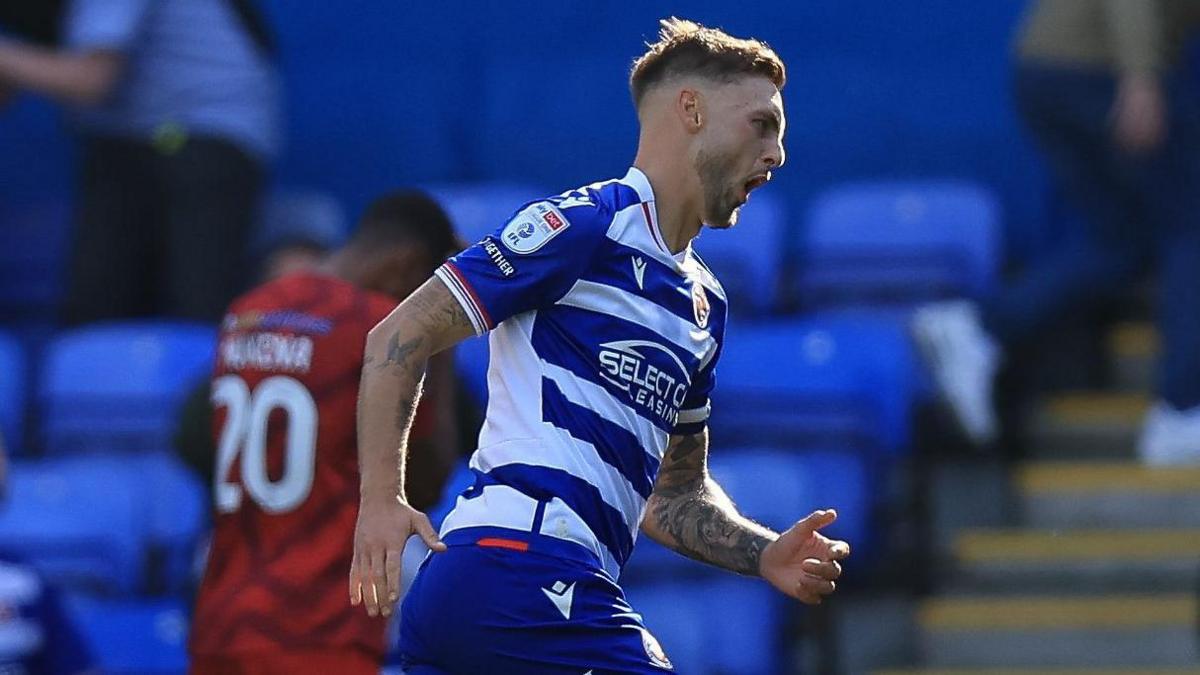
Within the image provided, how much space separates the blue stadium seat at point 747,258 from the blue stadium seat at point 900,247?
19cm

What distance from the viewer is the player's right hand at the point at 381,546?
12.3 ft

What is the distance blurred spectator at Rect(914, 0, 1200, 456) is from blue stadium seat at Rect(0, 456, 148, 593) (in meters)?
2.54

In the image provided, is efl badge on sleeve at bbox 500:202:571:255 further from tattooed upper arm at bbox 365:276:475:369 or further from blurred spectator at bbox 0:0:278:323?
blurred spectator at bbox 0:0:278:323

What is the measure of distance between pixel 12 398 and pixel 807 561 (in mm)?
4247

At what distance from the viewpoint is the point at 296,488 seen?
17.2ft

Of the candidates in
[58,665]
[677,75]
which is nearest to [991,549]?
[58,665]

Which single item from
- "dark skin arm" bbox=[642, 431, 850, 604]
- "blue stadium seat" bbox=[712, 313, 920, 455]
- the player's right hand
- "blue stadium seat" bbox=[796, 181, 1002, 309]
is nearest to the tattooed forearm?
"dark skin arm" bbox=[642, 431, 850, 604]

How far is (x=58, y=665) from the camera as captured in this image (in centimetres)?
568

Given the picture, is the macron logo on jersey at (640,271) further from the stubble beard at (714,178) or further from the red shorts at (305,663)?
the red shorts at (305,663)

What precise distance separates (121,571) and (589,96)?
279 cm

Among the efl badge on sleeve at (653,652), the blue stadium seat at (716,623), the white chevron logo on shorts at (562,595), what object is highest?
the blue stadium seat at (716,623)

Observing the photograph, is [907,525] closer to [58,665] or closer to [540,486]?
[58,665]

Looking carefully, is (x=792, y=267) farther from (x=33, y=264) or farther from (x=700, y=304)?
(x=700, y=304)

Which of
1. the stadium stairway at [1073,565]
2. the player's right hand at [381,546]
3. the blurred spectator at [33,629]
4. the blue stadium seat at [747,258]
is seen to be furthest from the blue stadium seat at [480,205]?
the player's right hand at [381,546]
